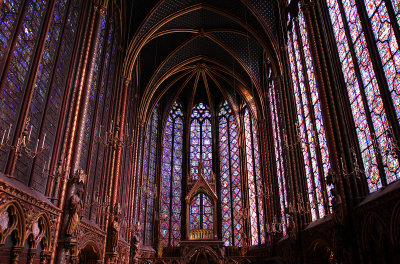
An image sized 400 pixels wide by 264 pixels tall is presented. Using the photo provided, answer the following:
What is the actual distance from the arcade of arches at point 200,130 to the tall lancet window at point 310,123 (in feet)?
0.33

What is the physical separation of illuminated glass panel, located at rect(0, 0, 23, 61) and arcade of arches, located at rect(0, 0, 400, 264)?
0.04 metres

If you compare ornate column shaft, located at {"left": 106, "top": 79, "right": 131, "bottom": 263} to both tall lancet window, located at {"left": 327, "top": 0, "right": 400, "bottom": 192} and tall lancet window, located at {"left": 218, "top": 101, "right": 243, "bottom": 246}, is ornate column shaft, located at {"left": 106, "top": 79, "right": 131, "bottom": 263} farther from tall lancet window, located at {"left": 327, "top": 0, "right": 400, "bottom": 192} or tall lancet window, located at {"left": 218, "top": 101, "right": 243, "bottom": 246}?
tall lancet window, located at {"left": 218, "top": 101, "right": 243, "bottom": 246}

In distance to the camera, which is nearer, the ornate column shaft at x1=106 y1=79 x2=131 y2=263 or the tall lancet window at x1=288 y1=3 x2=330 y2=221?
the tall lancet window at x1=288 y1=3 x2=330 y2=221

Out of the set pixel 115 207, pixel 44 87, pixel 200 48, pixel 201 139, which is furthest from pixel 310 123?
pixel 201 139

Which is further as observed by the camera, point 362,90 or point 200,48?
point 200,48

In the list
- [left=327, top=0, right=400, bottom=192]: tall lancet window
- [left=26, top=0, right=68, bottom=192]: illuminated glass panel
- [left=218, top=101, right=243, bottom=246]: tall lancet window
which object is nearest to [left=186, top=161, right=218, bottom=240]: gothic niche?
[left=218, top=101, right=243, bottom=246]: tall lancet window

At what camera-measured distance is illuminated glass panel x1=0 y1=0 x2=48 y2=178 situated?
8.13 meters

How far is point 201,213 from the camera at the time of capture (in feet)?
83.7

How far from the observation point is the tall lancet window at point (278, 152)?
62.3ft

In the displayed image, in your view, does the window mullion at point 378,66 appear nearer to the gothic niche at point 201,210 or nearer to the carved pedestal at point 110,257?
the carved pedestal at point 110,257

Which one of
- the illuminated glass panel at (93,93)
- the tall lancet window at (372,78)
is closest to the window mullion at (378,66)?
the tall lancet window at (372,78)

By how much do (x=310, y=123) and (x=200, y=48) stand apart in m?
13.2

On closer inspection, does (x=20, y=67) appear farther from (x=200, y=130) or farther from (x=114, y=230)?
(x=200, y=130)

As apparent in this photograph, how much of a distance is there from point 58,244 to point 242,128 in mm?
19949
